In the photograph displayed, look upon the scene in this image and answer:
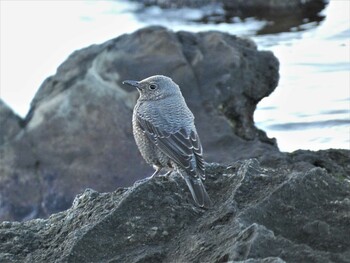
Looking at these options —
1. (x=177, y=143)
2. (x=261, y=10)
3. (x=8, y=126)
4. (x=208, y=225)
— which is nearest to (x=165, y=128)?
(x=177, y=143)

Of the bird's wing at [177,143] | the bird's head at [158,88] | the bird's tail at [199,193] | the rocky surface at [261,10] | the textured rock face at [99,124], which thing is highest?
the bird's head at [158,88]

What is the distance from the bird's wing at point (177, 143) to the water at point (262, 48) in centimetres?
526

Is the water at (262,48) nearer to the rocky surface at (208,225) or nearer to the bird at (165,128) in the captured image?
the bird at (165,128)

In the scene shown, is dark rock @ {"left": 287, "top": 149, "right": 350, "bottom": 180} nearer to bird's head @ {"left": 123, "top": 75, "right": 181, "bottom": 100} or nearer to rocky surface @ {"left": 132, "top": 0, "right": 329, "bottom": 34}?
bird's head @ {"left": 123, "top": 75, "right": 181, "bottom": 100}

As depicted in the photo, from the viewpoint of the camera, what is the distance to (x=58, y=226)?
645 cm

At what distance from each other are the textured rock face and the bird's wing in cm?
318

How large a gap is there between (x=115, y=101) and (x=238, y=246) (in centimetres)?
649

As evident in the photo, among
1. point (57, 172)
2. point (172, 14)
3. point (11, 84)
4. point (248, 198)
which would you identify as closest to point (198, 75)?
point (57, 172)

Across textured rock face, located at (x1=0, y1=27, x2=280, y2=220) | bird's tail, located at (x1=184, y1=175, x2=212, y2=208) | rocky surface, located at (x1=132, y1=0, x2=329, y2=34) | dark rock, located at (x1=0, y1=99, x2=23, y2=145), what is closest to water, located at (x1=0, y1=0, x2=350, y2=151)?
rocky surface, located at (x1=132, y1=0, x2=329, y2=34)

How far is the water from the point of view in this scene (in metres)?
13.9

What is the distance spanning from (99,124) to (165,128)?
394 centimetres

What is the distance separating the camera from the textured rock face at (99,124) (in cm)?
1147

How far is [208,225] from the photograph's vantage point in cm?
594

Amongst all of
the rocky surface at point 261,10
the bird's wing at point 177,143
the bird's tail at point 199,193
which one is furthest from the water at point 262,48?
the bird's tail at point 199,193
